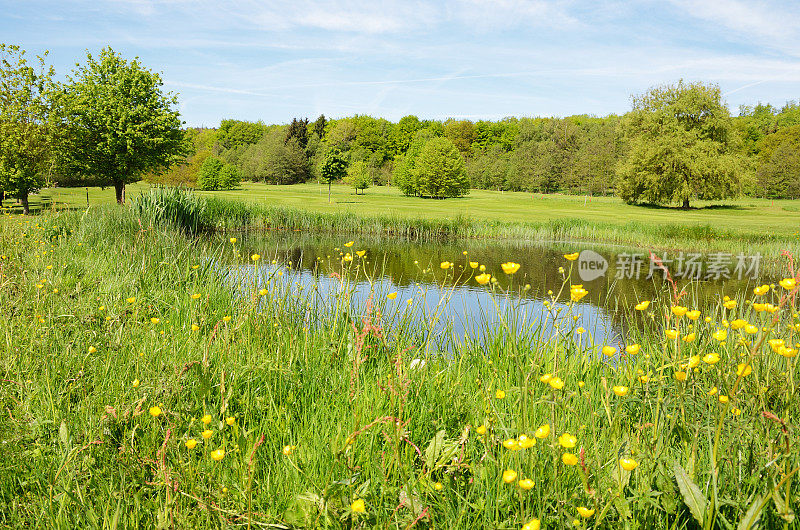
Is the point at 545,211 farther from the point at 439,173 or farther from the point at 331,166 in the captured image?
the point at 331,166

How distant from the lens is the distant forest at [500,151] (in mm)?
Result: 46375

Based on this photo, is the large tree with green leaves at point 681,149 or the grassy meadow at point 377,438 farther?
the large tree with green leaves at point 681,149

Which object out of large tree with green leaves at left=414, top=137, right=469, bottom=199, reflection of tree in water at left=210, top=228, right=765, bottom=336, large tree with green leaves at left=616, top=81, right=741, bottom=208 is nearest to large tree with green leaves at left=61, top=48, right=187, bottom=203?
reflection of tree in water at left=210, top=228, right=765, bottom=336

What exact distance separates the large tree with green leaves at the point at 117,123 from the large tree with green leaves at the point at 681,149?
31.4m

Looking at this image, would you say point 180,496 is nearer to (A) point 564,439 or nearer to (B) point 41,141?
(A) point 564,439

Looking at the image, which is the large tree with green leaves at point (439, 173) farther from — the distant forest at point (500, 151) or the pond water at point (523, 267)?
the pond water at point (523, 267)

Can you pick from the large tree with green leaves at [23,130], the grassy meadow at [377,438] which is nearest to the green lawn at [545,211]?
the large tree with green leaves at [23,130]

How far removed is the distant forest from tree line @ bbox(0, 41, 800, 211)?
20cm

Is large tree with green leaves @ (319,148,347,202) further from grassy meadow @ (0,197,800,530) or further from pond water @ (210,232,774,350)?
grassy meadow @ (0,197,800,530)

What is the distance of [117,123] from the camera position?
80.8 ft

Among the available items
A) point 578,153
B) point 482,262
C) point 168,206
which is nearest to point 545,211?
point 482,262

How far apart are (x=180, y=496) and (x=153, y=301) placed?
335cm

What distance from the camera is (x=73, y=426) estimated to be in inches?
86.3

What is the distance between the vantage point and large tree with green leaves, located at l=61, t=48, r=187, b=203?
927 inches
